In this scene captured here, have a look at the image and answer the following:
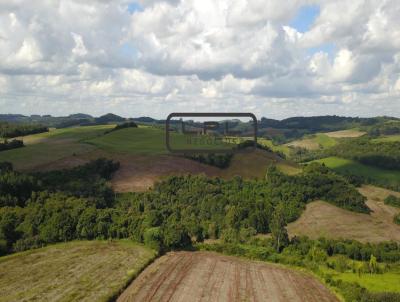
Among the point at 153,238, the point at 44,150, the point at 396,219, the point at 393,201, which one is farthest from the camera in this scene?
the point at 44,150

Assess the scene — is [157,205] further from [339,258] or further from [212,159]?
[339,258]

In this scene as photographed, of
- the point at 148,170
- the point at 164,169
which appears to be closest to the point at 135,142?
the point at 148,170

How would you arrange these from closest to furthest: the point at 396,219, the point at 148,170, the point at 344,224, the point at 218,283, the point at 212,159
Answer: the point at 218,283, the point at 344,224, the point at 396,219, the point at 148,170, the point at 212,159

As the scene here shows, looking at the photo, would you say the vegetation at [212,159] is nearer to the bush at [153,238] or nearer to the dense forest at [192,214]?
the dense forest at [192,214]

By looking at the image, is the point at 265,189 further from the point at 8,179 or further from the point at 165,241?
the point at 8,179

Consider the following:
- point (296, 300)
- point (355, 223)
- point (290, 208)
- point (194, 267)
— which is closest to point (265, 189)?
point (290, 208)

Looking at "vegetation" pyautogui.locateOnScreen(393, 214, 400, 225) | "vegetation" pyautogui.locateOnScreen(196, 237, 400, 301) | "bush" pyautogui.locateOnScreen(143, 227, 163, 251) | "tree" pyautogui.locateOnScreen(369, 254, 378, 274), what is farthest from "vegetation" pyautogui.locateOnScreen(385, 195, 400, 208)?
"bush" pyautogui.locateOnScreen(143, 227, 163, 251)

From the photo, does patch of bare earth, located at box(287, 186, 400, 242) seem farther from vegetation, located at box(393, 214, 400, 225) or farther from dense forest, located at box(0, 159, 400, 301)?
dense forest, located at box(0, 159, 400, 301)

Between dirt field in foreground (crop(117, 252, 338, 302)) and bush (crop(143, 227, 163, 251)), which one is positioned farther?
bush (crop(143, 227, 163, 251))
